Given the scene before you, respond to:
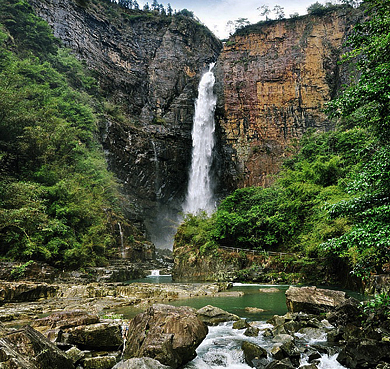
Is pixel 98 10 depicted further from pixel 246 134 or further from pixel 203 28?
pixel 246 134

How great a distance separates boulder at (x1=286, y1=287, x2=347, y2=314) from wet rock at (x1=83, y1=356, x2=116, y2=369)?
5.21 m

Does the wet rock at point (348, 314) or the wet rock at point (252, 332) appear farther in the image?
the wet rock at point (252, 332)

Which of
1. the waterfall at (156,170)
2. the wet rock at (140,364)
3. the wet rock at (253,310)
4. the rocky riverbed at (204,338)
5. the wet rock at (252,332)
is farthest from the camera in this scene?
the waterfall at (156,170)

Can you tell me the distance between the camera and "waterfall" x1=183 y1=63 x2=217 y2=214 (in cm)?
3600

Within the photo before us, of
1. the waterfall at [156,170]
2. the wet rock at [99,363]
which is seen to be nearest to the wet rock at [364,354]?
the wet rock at [99,363]

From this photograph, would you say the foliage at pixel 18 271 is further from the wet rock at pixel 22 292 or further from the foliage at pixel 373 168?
the foliage at pixel 373 168

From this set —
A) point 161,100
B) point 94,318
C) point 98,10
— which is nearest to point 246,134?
point 161,100

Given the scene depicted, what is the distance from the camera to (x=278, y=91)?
36.1 m

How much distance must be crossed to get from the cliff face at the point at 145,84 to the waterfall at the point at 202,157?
1.15m

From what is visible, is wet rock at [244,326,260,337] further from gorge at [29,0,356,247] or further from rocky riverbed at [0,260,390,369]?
gorge at [29,0,356,247]

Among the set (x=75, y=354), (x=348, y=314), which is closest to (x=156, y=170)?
(x=348, y=314)

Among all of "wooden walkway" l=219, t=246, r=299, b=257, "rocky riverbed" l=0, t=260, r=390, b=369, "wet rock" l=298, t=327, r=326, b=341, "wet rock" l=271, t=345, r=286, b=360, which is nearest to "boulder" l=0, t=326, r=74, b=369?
"rocky riverbed" l=0, t=260, r=390, b=369

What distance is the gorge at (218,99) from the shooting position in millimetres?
34438

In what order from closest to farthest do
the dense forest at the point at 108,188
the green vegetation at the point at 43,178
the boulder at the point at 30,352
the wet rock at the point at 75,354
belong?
the boulder at the point at 30,352 < the wet rock at the point at 75,354 < the dense forest at the point at 108,188 < the green vegetation at the point at 43,178
